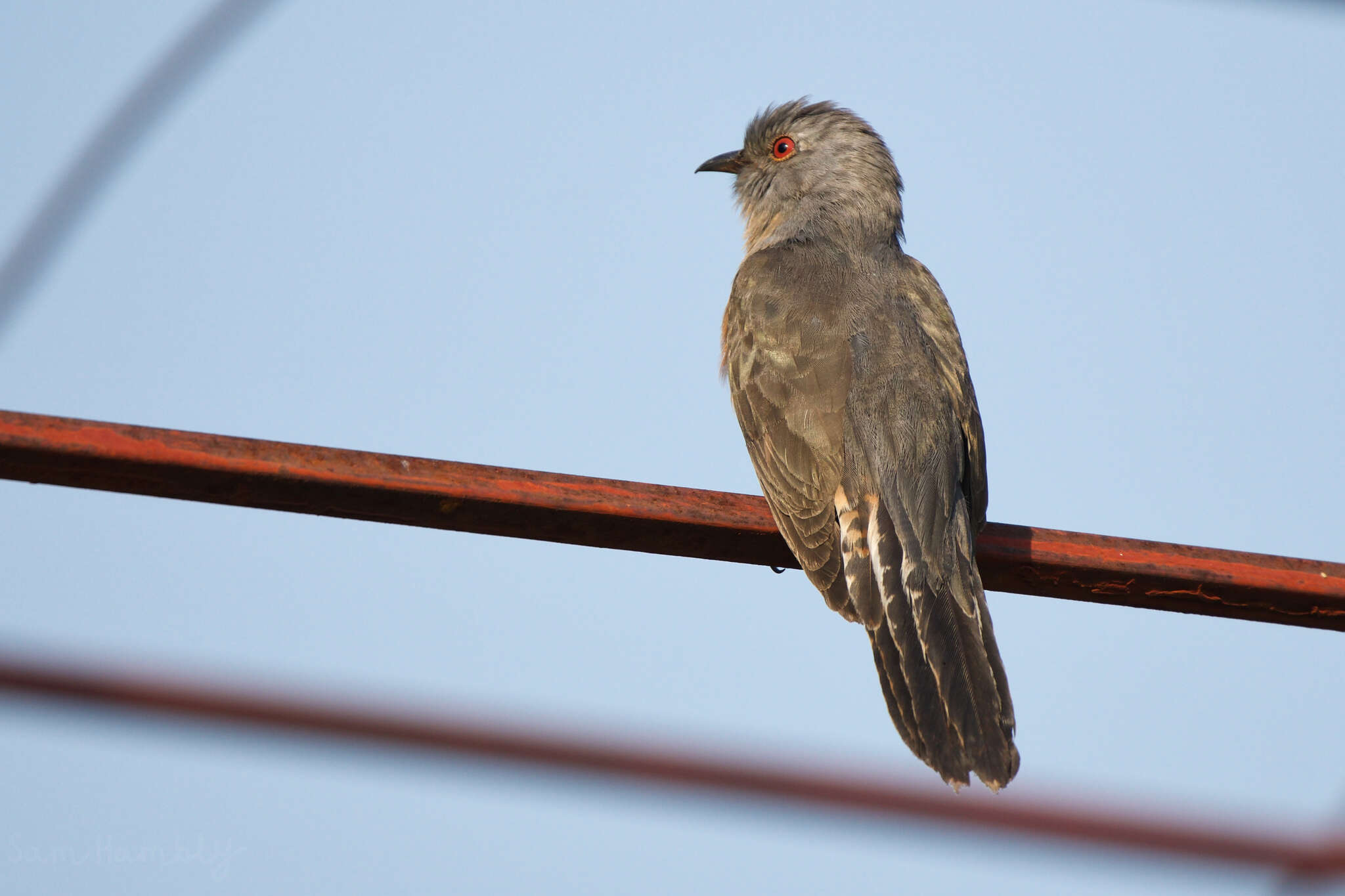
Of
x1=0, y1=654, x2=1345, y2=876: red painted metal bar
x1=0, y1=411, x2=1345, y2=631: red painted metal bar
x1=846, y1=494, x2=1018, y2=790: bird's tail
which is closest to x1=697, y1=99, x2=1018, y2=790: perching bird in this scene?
x1=846, y1=494, x2=1018, y2=790: bird's tail

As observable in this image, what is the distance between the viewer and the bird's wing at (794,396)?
4.63 meters

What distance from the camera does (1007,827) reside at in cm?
225

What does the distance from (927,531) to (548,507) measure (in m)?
1.89

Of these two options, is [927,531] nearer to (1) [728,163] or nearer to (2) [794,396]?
(2) [794,396]

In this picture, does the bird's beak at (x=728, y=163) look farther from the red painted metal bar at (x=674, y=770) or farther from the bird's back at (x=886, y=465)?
the red painted metal bar at (x=674, y=770)

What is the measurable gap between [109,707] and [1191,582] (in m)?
2.66

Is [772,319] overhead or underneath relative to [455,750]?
overhead

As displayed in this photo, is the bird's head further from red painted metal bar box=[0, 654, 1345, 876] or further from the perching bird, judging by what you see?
red painted metal bar box=[0, 654, 1345, 876]

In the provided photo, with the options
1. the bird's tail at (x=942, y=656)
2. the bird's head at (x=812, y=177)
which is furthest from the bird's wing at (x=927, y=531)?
the bird's head at (x=812, y=177)

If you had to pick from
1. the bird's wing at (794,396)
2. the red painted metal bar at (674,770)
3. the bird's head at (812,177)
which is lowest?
the red painted metal bar at (674,770)

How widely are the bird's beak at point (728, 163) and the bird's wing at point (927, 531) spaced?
2.26m

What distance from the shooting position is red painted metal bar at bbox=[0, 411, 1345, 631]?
295 cm

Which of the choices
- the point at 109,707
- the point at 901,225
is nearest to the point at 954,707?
the point at 109,707

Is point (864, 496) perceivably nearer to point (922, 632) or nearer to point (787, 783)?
point (922, 632)
